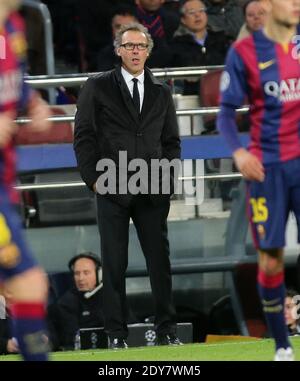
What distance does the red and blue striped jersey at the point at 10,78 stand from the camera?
18.8 ft

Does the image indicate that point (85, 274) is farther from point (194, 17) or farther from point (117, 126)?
point (194, 17)

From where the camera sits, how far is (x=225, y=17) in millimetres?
12859

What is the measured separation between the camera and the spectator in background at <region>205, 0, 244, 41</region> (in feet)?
41.5

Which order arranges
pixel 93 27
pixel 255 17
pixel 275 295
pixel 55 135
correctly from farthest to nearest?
pixel 93 27, pixel 255 17, pixel 55 135, pixel 275 295

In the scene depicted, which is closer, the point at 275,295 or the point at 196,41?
the point at 275,295

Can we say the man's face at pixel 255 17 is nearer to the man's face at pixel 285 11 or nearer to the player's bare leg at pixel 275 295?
the man's face at pixel 285 11

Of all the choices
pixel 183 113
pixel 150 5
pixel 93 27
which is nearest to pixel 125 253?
pixel 183 113

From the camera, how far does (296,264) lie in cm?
1174

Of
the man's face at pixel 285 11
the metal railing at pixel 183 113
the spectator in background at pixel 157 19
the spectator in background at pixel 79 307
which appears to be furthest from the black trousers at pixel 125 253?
the spectator in background at pixel 157 19

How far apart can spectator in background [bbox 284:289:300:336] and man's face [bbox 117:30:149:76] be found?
2303mm

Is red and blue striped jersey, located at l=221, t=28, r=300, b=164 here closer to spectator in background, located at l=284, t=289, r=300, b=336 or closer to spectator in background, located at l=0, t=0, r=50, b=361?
spectator in background, located at l=0, t=0, r=50, b=361

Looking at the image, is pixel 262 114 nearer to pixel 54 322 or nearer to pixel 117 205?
pixel 117 205

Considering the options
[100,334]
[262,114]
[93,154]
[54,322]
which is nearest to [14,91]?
[262,114]

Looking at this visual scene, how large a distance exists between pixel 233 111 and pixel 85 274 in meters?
4.22
